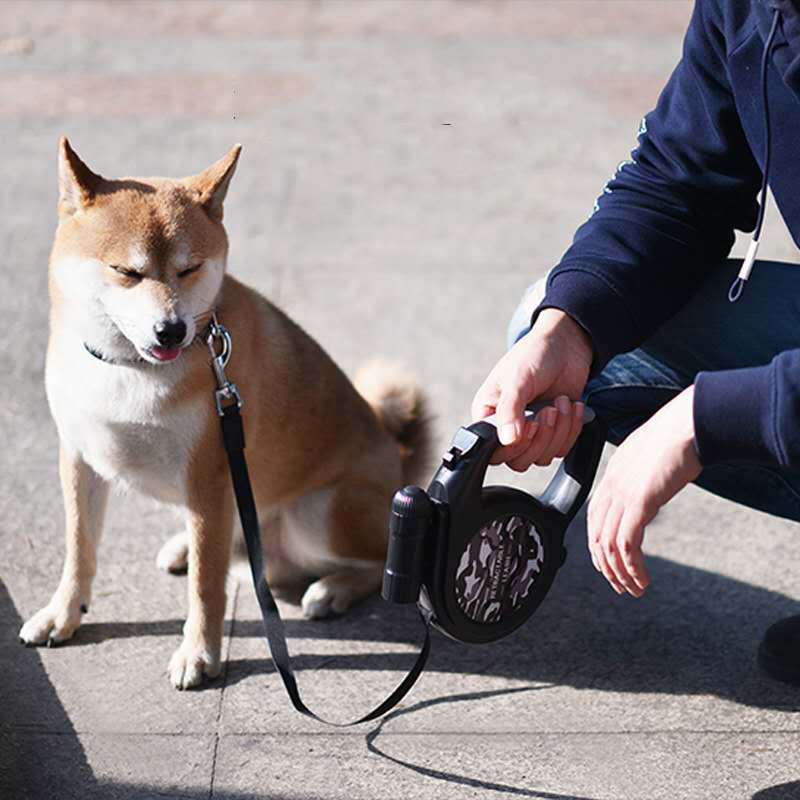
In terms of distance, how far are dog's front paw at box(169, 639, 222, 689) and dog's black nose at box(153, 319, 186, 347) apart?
70cm

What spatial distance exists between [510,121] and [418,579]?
4452 millimetres

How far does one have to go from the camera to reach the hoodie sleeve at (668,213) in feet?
8.45

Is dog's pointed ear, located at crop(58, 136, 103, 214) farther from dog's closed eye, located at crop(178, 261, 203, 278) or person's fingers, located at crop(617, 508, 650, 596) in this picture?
person's fingers, located at crop(617, 508, 650, 596)

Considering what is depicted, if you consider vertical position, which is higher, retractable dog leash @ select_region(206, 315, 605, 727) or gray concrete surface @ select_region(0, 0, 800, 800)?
retractable dog leash @ select_region(206, 315, 605, 727)

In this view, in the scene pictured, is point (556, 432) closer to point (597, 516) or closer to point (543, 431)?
point (543, 431)

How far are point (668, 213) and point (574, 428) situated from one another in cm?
56

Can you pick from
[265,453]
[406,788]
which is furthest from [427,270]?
[406,788]

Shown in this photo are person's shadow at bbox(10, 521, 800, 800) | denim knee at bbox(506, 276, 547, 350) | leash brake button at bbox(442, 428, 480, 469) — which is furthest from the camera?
person's shadow at bbox(10, 521, 800, 800)

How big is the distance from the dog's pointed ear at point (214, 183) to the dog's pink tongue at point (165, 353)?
1.14 ft

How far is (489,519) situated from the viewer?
2.38 m

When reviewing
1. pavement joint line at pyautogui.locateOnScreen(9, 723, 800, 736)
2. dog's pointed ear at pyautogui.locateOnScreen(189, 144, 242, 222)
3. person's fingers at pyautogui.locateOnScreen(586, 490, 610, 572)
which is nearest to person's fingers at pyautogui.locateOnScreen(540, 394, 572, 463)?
person's fingers at pyautogui.locateOnScreen(586, 490, 610, 572)

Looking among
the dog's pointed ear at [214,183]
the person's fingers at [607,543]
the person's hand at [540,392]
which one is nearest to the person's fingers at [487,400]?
the person's hand at [540,392]

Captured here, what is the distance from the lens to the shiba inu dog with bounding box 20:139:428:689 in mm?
2820

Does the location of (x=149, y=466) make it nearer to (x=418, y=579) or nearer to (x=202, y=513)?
(x=202, y=513)
